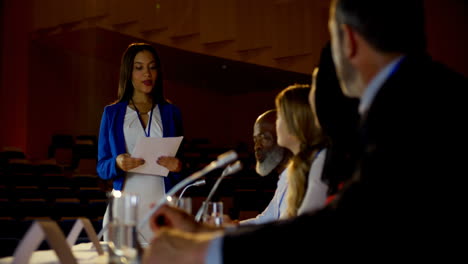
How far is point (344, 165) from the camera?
1396mm

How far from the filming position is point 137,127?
7.64 feet

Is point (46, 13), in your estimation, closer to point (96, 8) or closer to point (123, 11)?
point (96, 8)

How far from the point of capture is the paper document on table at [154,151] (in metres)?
2.13

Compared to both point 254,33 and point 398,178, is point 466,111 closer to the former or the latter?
point 398,178

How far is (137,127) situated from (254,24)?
6.16m

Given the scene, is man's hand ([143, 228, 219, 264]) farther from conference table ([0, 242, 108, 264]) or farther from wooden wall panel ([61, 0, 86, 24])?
wooden wall panel ([61, 0, 86, 24])

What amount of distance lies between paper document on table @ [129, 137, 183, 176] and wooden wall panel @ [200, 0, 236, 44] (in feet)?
21.2

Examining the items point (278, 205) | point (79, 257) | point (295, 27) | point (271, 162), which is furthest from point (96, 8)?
point (79, 257)

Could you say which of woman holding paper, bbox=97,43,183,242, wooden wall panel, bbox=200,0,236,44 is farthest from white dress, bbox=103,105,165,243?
wooden wall panel, bbox=200,0,236,44

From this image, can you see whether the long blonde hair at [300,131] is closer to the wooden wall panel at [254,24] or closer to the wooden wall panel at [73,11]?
the wooden wall panel at [254,24]

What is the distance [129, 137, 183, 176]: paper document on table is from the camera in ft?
7.00

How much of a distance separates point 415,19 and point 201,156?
8.23 m

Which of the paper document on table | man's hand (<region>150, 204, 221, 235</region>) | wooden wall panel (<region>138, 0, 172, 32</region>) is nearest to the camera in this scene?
man's hand (<region>150, 204, 221, 235</region>)

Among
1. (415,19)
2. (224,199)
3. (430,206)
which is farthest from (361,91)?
(224,199)
